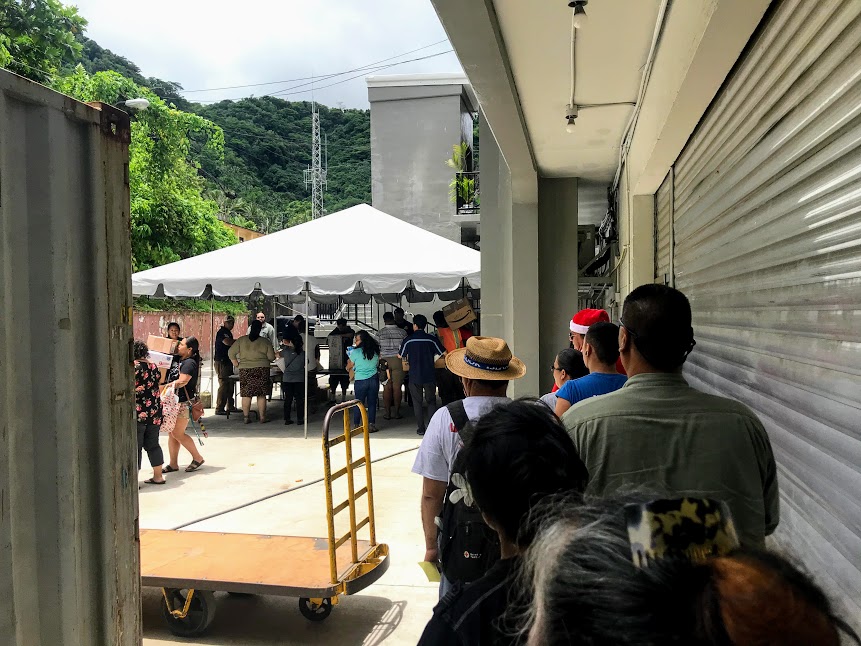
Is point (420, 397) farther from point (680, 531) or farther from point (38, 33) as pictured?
point (38, 33)

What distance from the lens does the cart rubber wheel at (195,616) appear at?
13.6 ft

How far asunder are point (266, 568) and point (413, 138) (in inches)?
876

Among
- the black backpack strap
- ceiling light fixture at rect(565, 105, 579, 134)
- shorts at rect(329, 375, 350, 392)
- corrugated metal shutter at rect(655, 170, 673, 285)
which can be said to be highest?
ceiling light fixture at rect(565, 105, 579, 134)

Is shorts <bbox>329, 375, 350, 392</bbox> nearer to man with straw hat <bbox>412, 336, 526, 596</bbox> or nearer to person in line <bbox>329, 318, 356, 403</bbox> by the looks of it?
person in line <bbox>329, 318, 356, 403</bbox>

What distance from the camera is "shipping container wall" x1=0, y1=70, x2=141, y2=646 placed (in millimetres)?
1972

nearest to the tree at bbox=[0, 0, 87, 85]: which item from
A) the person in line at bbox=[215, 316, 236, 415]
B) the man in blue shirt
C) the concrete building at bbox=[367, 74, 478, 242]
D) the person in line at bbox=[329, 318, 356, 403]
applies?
the concrete building at bbox=[367, 74, 478, 242]

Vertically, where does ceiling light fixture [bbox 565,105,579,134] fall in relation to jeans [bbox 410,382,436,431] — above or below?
above

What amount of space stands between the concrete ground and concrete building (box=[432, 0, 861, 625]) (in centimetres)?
250

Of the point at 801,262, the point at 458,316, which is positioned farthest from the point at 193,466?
the point at 801,262

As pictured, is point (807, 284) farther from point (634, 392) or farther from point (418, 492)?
point (418, 492)

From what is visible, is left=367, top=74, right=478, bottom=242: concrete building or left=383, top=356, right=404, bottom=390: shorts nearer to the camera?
left=383, top=356, right=404, bottom=390: shorts

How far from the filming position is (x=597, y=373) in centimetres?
317

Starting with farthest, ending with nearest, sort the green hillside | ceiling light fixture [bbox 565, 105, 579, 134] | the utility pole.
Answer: the utility pole → the green hillside → ceiling light fixture [bbox 565, 105, 579, 134]

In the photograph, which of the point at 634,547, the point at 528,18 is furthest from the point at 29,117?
the point at 528,18
